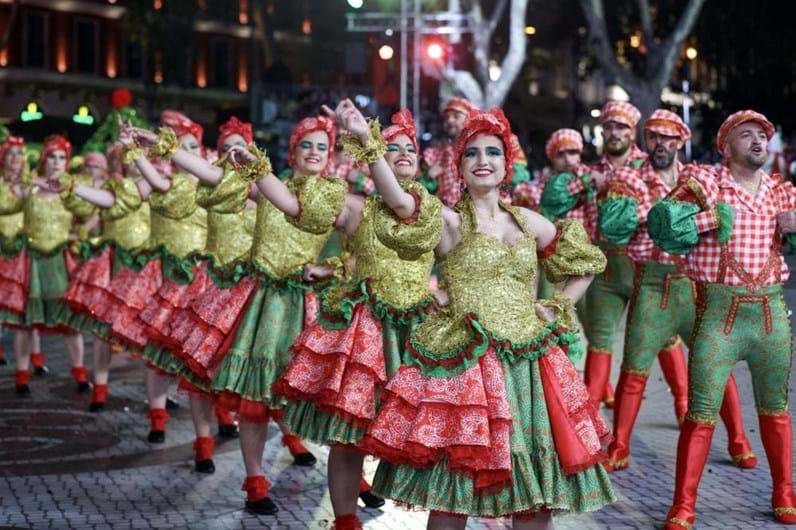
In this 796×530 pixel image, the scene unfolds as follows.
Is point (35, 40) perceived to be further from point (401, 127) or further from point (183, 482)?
point (401, 127)

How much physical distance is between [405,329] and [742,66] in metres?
24.1

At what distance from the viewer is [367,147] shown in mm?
5555

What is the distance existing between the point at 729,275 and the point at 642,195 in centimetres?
132

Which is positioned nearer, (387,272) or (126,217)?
(387,272)

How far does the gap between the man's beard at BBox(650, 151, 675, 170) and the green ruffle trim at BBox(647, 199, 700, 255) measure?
1.43 metres

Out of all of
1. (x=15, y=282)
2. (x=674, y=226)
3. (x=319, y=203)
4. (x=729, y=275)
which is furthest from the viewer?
(x=15, y=282)

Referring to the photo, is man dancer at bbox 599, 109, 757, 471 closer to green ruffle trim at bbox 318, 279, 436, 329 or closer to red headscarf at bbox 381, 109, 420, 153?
red headscarf at bbox 381, 109, 420, 153

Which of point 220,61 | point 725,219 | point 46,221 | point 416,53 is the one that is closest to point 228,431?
point 46,221

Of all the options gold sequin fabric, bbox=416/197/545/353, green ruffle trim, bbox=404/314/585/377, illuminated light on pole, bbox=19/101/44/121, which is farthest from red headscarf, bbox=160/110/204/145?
illuminated light on pole, bbox=19/101/44/121

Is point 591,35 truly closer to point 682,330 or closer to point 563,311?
point 682,330

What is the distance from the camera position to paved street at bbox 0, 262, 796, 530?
7449 mm

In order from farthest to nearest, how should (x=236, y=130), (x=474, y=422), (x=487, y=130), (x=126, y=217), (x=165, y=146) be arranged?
(x=126, y=217) → (x=236, y=130) → (x=165, y=146) → (x=487, y=130) → (x=474, y=422)

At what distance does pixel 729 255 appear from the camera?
23.7 feet

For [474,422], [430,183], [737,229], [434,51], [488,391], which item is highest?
[434,51]
